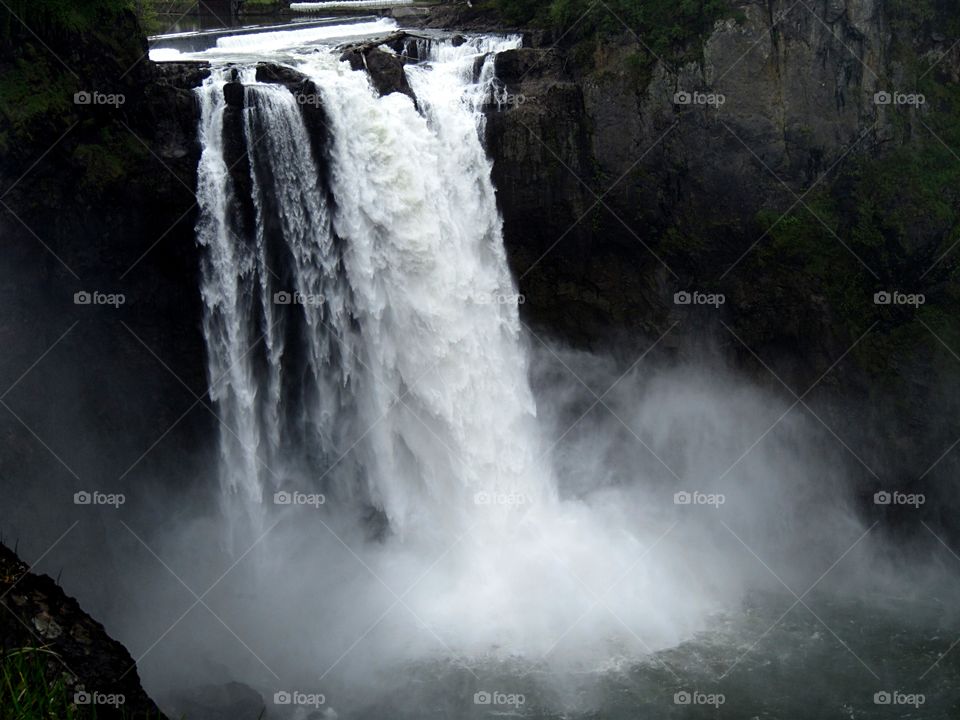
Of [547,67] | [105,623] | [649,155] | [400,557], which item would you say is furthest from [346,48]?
[105,623]

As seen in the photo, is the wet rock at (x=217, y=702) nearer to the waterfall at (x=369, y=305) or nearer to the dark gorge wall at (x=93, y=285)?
the dark gorge wall at (x=93, y=285)

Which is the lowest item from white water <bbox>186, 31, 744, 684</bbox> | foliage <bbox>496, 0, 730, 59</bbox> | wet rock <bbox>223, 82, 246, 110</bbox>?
white water <bbox>186, 31, 744, 684</bbox>

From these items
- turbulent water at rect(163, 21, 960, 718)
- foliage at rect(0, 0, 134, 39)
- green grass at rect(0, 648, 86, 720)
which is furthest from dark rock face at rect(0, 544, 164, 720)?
foliage at rect(0, 0, 134, 39)

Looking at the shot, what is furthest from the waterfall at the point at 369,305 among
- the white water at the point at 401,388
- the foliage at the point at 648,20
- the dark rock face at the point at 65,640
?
the dark rock face at the point at 65,640

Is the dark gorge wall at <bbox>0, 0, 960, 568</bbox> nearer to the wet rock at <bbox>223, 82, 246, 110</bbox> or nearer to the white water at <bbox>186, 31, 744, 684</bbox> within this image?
the white water at <bbox>186, 31, 744, 684</bbox>

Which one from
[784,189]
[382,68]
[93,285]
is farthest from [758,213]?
[93,285]

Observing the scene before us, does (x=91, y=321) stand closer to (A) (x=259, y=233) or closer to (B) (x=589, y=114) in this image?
(A) (x=259, y=233)
